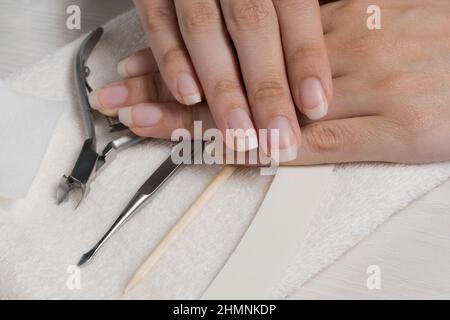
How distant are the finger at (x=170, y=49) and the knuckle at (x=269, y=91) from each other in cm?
7

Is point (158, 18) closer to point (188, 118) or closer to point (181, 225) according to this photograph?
point (188, 118)

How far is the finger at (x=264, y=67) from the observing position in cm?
63

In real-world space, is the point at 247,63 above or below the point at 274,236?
above

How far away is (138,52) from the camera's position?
77 cm

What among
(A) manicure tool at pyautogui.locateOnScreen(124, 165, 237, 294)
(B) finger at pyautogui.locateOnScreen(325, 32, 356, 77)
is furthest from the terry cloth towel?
(B) finger at pyautogui.locateOnScreen(325, 32, 356, 77)

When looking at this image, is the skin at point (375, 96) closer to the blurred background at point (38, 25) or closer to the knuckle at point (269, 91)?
the knuckle at point (269, 91)

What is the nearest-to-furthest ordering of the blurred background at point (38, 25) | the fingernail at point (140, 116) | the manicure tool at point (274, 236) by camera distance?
the manicure tool at point (274, 236), the fingernail at point (140, 116), the blurred background at point (38, 25)

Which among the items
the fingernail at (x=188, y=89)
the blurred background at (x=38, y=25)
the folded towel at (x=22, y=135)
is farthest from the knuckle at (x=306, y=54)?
the blurred background at (x=38, y=25)

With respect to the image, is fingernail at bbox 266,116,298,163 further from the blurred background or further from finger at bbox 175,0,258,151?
the blurred background

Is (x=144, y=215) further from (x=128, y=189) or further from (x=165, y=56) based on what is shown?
(x=165, y=56)

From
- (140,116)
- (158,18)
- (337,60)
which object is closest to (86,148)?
(140,116)

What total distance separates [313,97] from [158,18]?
0.74ft

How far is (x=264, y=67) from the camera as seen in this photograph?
666mm
